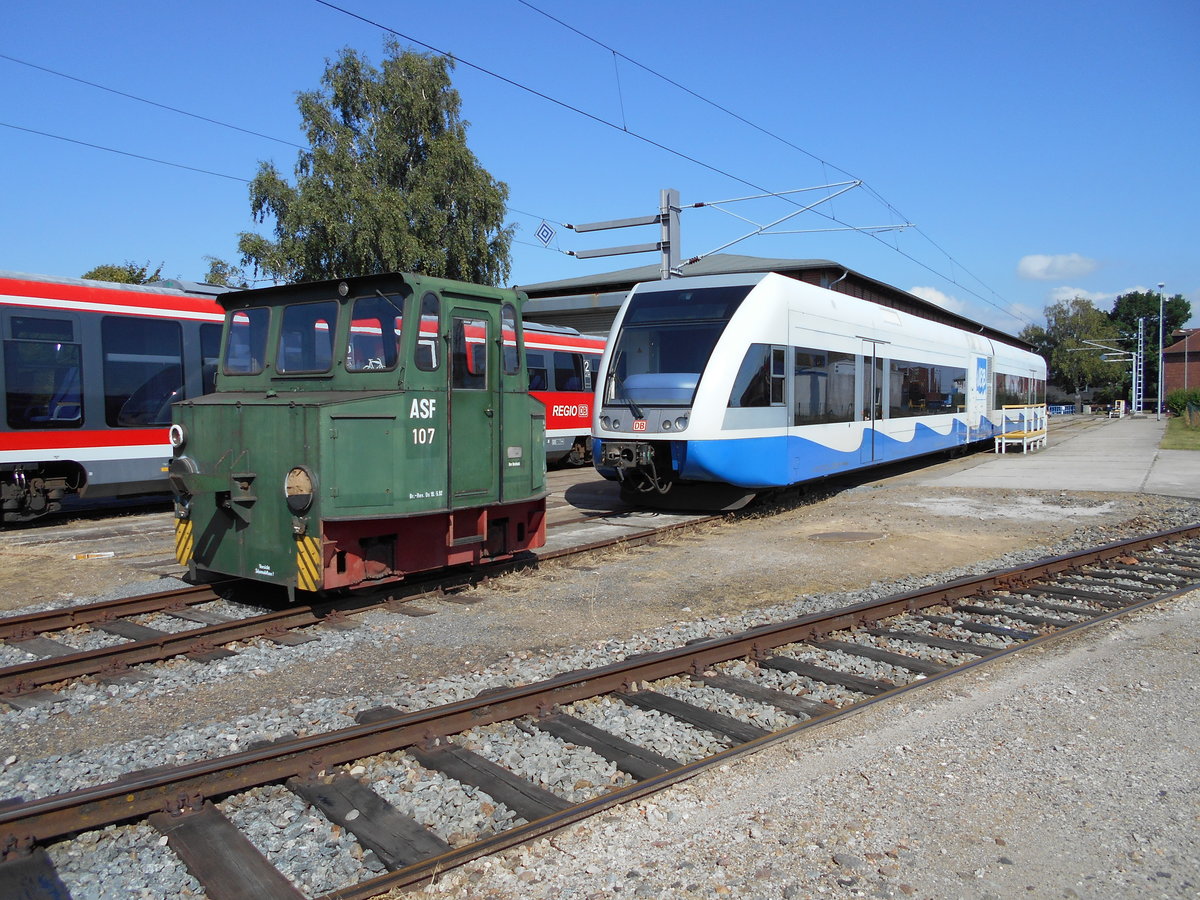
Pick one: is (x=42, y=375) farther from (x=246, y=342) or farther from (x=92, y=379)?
(x=246, y=342)

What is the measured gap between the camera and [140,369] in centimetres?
1298

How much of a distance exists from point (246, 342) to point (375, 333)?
147cm

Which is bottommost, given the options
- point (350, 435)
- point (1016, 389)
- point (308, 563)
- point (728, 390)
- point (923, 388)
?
point (308, 563)

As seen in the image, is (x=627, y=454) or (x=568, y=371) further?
(x=568, y=371)

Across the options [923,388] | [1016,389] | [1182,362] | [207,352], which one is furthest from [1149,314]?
[207,352]

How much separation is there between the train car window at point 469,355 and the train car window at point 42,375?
25.5ft

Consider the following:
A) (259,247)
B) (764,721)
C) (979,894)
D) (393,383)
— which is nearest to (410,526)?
(393,383)

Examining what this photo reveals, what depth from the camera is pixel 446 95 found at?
98.7 feet

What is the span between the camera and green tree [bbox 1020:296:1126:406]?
81375mm

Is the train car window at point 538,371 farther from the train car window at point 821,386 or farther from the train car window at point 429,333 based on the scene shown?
the train car window at point 429,333

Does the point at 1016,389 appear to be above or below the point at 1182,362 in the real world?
below

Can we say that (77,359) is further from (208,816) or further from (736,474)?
(208,816)

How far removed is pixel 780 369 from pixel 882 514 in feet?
9.29

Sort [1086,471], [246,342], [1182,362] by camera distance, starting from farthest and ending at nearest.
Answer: [1182,362] → [1086,471] → [246,342]
